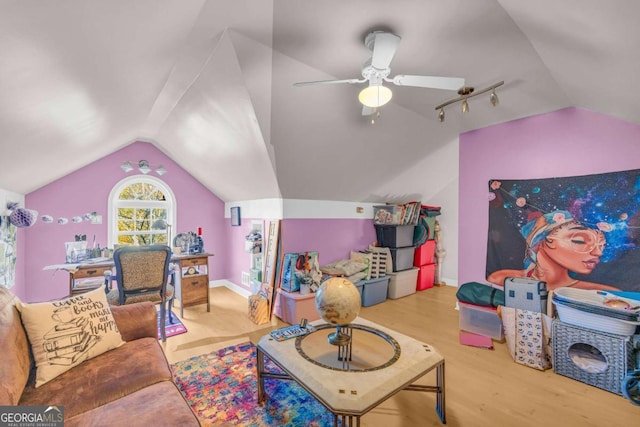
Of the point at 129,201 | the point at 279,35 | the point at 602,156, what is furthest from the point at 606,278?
the point at 129,201

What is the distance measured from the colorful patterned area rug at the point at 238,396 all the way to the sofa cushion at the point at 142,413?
60 cm

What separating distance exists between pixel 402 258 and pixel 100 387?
3.88 meters

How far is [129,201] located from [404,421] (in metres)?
4.49

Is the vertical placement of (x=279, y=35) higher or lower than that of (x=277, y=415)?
higher

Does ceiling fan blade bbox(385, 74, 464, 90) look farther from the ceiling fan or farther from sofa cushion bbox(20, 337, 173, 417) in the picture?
sofa cushion bbox(20, 337, 173, 417)

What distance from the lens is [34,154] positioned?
2.31 metres

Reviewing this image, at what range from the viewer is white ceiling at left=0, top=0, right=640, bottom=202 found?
4.18ft

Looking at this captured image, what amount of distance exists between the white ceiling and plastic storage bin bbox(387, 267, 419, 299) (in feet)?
5.97

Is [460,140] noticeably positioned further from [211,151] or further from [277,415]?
[277,415]

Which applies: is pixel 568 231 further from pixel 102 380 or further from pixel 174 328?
pixel 174 328

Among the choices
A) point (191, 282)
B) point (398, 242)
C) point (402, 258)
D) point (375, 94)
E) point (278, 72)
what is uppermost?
point (278, 72)

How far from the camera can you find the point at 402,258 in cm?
447

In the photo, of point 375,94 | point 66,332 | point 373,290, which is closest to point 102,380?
point 66,332

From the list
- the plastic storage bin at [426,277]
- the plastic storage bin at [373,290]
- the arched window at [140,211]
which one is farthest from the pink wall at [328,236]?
the arched window at [140,211]
